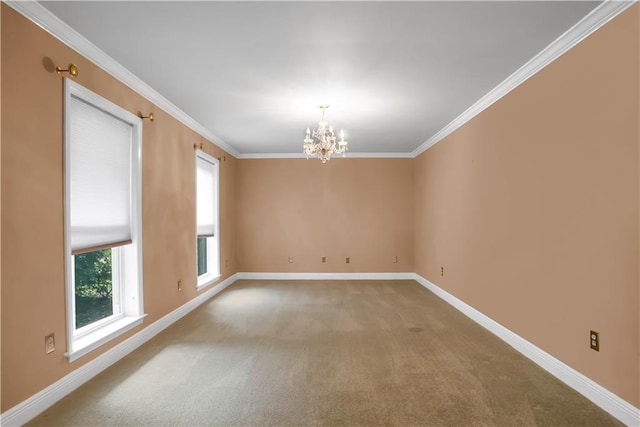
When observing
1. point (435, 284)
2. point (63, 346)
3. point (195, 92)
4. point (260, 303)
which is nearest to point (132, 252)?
point (63, 346)

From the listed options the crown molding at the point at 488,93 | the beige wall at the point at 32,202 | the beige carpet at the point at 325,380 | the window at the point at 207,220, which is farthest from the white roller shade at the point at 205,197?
the beige wall at the point at 32,202

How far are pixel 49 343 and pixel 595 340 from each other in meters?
3.76

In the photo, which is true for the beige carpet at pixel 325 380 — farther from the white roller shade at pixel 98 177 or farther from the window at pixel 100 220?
the white roller shade at pixel 98 177

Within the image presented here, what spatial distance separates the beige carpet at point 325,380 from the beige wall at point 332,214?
2960 mm

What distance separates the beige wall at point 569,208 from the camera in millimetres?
2246

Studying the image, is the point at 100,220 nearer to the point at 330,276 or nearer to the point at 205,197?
the point at 205,197

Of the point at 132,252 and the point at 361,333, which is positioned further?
the point at 361,333

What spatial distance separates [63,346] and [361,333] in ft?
9.00

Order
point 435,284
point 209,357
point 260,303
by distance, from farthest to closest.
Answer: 1. point 435,284
2. point 260,303
3. point 209,357

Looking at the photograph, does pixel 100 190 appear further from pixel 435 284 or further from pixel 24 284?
pixel 435 284

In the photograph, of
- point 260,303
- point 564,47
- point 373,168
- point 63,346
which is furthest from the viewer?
point 373,168

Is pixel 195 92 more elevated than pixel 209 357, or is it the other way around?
pixel 195 92

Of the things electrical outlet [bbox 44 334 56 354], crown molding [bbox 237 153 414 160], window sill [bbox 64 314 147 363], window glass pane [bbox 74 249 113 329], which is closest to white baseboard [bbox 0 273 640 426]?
window sill [bbox 64 314 147 363]

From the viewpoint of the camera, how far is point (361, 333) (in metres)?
4.00
